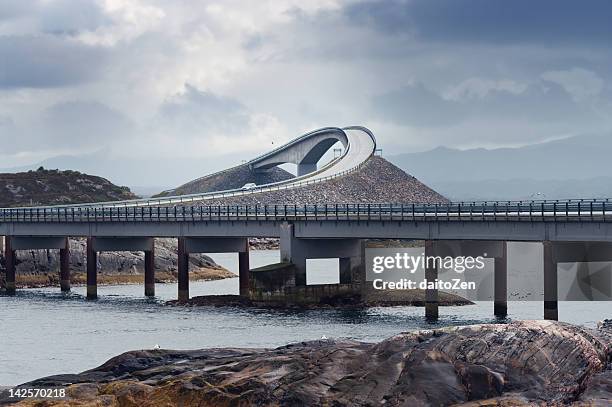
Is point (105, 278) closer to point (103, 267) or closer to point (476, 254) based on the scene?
point (103, 267)

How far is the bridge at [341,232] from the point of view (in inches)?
3401

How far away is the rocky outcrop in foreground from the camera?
3450cm

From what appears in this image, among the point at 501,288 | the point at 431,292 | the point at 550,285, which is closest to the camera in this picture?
the point at 550,285

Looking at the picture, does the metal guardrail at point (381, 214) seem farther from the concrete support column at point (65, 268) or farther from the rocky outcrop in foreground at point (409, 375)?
the rocky outcrop in foreground at point (409, 375)

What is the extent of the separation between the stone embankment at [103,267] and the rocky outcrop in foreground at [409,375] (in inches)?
3832

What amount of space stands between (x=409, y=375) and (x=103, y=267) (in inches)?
4256

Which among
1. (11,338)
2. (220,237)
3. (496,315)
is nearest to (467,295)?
(496,315)

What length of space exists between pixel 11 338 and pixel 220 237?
35.8 metres

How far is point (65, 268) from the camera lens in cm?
12781

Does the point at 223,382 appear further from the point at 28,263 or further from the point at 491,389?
the point at 28,263

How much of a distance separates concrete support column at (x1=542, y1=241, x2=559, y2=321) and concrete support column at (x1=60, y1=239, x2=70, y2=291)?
58128 millimetres

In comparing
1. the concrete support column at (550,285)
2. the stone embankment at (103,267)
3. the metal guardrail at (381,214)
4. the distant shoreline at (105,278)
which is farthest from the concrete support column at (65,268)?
the concrete support column at (550,285)

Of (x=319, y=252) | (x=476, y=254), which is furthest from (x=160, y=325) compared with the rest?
(x=476, y=254)

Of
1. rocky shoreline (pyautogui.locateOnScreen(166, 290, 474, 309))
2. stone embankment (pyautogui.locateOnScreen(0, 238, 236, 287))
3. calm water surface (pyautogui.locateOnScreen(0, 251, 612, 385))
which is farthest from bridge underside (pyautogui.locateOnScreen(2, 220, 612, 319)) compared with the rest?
stone embankment (pyautogui.locateOnScreen(0, 238, 236, 287))
